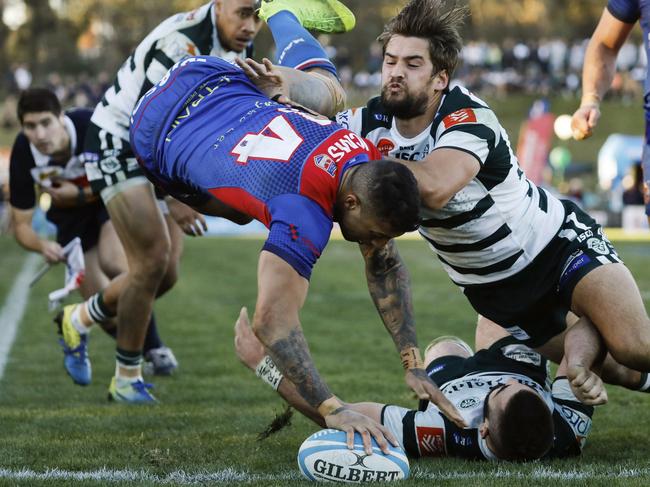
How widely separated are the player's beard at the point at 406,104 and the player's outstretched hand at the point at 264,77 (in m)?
0.49

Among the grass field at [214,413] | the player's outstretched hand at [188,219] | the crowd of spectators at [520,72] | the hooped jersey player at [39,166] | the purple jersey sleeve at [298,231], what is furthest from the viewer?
the crowd of spectators at [520,72]

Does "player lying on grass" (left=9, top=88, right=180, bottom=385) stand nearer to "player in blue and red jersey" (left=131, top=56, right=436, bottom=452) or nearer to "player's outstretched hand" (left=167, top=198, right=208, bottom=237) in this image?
"player's outstretched hand" (left=167, top=198, right=208, bottom=237)

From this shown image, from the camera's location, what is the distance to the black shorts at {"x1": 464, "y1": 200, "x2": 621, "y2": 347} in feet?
16.5

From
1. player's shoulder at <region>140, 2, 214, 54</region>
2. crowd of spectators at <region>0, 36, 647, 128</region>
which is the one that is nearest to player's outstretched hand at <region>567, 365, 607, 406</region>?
player's shoulder at <region>140, 2, 214, 54</region>

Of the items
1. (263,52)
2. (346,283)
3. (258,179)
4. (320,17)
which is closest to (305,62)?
(320,17)

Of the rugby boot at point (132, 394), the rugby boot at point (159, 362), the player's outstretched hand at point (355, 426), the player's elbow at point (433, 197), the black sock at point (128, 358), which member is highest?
the player's elbow at point (433, 197)

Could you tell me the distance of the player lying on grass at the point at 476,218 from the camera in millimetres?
4805

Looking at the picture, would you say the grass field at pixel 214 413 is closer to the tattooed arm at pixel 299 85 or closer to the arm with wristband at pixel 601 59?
the tattooed arm at pixel 299 85

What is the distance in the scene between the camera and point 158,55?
6.41 meters

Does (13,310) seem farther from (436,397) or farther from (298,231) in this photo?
(298,231)

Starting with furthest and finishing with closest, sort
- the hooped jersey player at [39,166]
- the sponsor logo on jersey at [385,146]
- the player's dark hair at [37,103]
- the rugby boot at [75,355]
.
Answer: the hooped jersey player at [39,166]
the player's dark hair at [37,103]
the rugby boot at [75,355]
the sponsor logo on jersey at [385,146]

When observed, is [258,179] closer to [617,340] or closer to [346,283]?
[617,340]

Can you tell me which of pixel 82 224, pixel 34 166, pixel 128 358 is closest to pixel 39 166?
pixel 34 166

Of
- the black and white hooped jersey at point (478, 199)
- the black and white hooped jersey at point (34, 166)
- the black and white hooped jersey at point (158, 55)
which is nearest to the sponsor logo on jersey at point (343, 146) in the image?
the black and white hooped jersey at point (478, 199)
